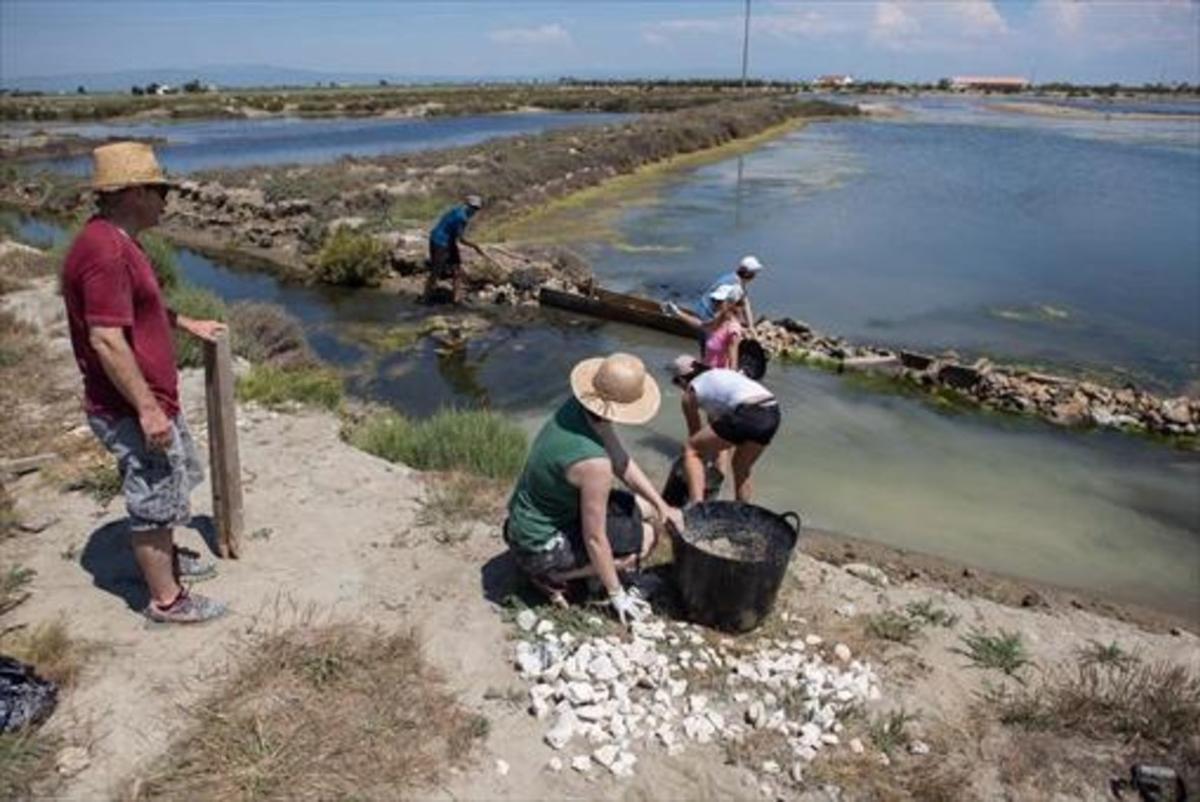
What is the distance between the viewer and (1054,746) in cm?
392

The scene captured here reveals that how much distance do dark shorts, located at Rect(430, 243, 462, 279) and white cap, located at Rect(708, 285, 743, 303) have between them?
826cm

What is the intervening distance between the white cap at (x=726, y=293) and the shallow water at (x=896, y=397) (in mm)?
1958

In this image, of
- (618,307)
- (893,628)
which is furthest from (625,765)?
(618,307)

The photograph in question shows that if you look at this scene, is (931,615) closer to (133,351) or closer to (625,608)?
(625,608)

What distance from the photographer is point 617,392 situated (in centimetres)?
398

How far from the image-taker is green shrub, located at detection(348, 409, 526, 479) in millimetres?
6785

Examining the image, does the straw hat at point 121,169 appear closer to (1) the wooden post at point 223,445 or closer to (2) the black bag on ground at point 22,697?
(1) the wooden post at point 223,445

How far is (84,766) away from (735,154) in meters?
38.1

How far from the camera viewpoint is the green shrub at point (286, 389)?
7.93 m

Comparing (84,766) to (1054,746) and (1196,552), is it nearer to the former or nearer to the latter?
(1054,746)

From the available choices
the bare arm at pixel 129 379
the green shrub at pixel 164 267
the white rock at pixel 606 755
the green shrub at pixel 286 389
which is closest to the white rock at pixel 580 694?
the white rock at pixel 606 755

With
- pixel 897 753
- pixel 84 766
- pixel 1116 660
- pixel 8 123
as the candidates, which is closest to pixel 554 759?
pixel 897 753

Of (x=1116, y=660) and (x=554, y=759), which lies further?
(x=1116, y=660)

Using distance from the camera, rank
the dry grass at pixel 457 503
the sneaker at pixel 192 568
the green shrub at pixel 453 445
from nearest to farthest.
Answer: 1. the sneaker at pixel 192 568
2. the dry grass at pixel 457 503
3. the green shrub at pixel 453 445
